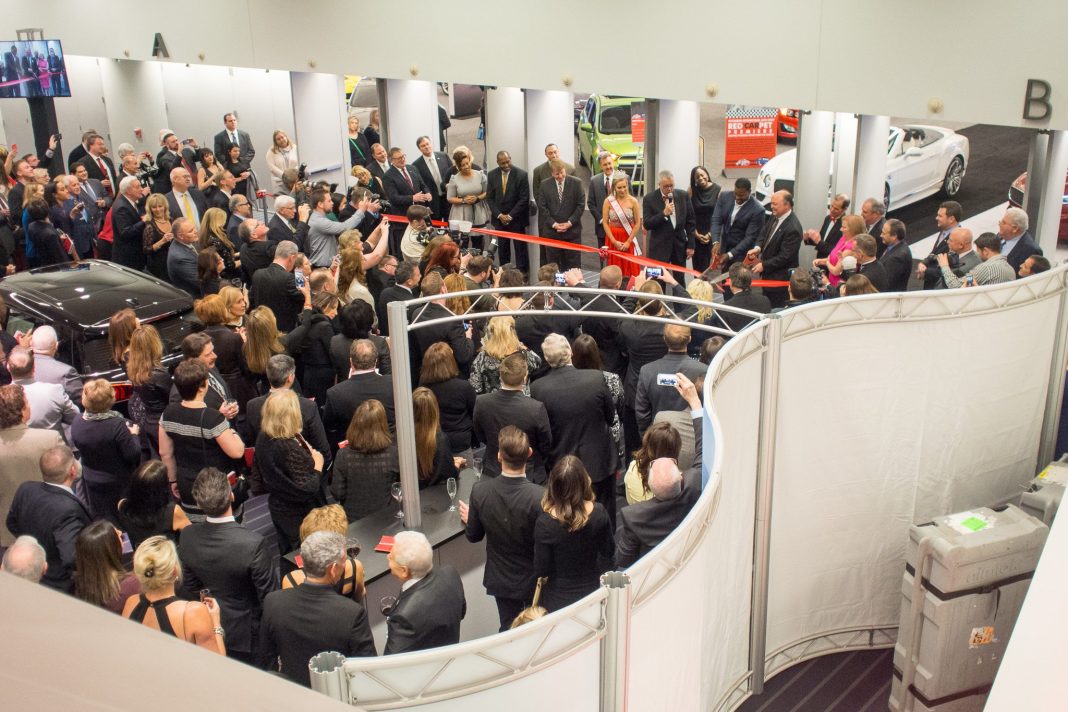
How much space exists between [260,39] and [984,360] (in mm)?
11518

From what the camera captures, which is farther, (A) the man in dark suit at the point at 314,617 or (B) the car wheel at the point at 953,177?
(B) the car wheel at the point at 953,177

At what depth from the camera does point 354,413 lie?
5613mm

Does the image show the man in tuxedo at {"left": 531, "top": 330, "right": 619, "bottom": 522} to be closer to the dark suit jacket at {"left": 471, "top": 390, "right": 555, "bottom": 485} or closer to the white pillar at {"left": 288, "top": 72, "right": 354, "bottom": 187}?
the dark suit jacket at {"left": 471, "top": 390, "right": 555, "bottom": 485}

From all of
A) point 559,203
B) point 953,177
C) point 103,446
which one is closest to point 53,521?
point 103,446

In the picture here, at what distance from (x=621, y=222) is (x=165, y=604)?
689 centimetres

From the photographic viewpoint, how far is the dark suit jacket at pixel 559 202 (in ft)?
35.4

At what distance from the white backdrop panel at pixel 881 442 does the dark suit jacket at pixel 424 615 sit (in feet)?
5.70

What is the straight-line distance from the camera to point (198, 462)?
551 cm

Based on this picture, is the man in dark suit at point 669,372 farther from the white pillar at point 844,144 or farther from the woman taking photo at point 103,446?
the white pillar at point 844,144

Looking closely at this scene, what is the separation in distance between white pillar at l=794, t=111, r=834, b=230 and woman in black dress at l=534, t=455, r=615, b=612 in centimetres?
619

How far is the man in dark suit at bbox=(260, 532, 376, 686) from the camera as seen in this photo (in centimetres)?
382

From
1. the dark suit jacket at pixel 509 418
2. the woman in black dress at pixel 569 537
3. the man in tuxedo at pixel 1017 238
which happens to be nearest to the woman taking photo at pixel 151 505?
the dark suit jacket at pixel 509 418

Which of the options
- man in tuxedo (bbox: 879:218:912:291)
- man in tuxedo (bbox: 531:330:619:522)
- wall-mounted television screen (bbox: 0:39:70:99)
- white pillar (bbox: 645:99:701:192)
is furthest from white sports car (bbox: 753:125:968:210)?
wall-mounted television screen (bbox: 0:39:70:99)

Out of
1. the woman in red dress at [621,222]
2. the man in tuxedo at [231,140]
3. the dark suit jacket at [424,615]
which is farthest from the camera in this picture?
the man in tuxedo at [231,140]
